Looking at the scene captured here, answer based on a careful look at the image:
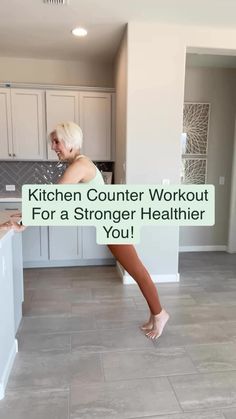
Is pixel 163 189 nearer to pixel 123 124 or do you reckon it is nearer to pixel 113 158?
pixel 123 124

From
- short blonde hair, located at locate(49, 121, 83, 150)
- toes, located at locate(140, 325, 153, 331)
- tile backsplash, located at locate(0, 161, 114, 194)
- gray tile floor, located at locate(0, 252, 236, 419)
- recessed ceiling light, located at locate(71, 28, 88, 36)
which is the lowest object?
gray tile floor, located at locate(0, 252, 236, 419)

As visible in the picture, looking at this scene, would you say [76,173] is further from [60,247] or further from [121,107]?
[60,247]

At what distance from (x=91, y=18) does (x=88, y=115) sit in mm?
1179

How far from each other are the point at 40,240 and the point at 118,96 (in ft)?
6.57

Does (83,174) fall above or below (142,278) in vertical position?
above

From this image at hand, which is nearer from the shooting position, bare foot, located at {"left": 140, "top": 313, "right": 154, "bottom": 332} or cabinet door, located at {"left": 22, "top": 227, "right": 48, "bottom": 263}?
bare foot, located at {"left": 140, "top": 313, "right": 154, "bottom": 332}

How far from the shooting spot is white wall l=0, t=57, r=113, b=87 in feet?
13.3

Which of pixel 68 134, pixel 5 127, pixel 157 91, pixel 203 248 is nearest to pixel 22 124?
pixel 5 127

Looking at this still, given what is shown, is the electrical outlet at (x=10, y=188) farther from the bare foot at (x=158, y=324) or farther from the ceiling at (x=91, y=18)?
the bare foot at (x=158, y=324)

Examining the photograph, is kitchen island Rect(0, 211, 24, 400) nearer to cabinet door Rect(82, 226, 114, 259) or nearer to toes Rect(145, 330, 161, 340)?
toes Rect(145, 330, 161, 340)

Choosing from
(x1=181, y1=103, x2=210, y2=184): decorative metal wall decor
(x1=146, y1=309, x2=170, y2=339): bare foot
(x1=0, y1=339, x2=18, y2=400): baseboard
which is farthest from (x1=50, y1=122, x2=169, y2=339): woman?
(x1=181, y1=103, x2=210, y2=184): decorative metal wall decor

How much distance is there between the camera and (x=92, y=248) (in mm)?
3877

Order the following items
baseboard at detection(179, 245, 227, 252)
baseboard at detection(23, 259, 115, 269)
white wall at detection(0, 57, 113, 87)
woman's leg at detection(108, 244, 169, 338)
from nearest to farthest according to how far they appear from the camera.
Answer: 1. woman's leg at detection(108, 244, 169, 338)
2. baseboard at detection(23, 259, 115, 269)
3. white wall at detection(0, 57, 113, 87)
4. baseboard at detection(179, 245, 227, 252)

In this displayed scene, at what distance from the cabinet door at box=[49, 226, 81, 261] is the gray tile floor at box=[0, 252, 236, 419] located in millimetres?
538
